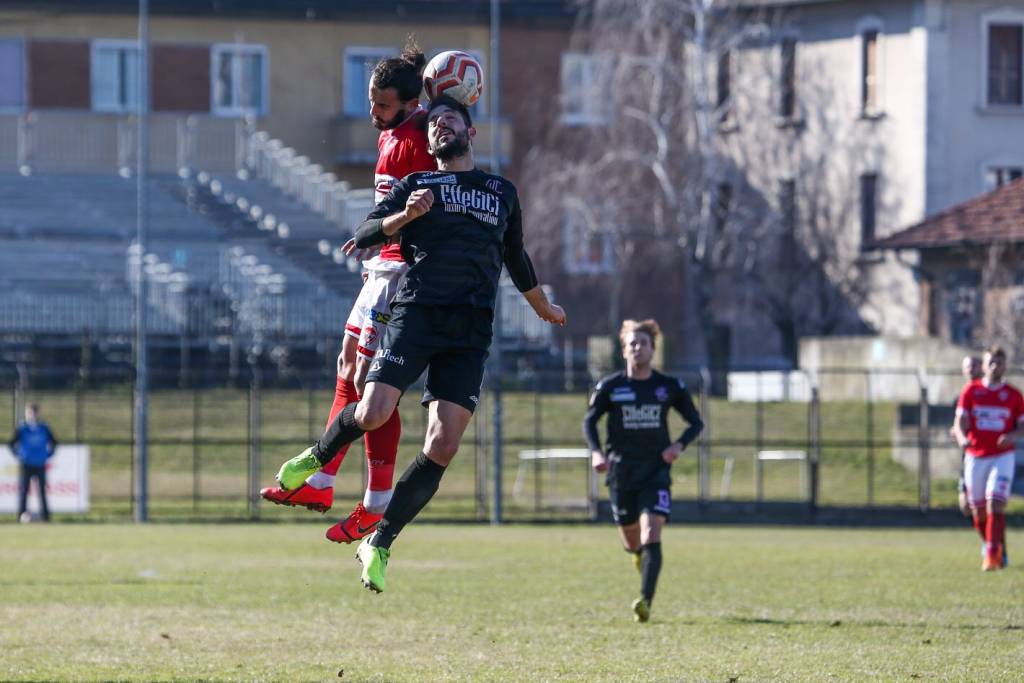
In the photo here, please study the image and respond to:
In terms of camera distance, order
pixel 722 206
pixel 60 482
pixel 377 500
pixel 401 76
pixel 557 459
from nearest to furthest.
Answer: pixel 401 76, pixel 377 500, pixel 60 482, pixel 557 459, pixel 722 206

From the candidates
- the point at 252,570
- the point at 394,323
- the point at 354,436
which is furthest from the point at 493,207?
the point at 252,570

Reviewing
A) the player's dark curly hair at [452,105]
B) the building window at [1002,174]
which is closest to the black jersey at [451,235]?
the player's dark curly hair at [452,105]

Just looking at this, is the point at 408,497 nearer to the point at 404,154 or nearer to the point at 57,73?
the point at 404,154

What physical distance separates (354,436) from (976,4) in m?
41.8

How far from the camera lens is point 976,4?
4872 cm

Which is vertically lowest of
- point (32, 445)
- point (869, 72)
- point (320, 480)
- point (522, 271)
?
point (32, 445)

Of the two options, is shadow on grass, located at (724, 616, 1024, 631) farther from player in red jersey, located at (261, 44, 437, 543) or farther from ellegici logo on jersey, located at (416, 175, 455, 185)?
ellegici logo on jersey, located at (416, 175, 455, 185)

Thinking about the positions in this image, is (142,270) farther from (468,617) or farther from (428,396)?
(428,396)

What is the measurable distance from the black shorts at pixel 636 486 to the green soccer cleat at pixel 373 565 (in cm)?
614

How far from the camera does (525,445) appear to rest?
116 ft

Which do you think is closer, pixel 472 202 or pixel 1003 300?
pixel 472 202

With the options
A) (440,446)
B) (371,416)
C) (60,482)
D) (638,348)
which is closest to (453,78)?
(371,416)

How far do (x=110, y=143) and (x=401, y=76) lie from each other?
37958 millimetres

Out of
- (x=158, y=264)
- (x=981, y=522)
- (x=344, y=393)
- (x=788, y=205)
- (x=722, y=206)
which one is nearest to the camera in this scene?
(x=344, y=393)
